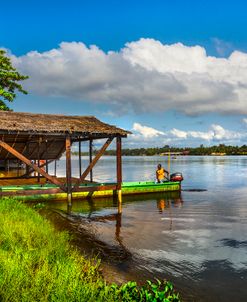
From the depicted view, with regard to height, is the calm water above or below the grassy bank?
below

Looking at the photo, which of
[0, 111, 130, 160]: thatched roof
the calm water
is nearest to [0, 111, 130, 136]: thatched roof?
[0, 111, 130, 160]: thatched roof

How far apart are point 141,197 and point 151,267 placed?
13.3m

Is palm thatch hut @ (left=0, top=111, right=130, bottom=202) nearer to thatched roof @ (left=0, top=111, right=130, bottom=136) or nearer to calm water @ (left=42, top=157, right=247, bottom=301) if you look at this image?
thatched roof @ (left=0, top=111, right=130, bottom=136)

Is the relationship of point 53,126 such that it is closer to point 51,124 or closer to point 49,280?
point 51,124

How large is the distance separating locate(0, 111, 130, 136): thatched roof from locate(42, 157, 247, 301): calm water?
3980 mm

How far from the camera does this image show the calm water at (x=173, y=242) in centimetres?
736

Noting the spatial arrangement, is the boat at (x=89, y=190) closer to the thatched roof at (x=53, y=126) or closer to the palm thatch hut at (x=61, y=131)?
the palm thatch hut at (x=61, y=131)

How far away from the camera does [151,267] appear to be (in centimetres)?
815

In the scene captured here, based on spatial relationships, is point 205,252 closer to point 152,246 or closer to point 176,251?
point 176,251

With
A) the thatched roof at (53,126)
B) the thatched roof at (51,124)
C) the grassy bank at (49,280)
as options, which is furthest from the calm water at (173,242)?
the thatched roof at (51,124)

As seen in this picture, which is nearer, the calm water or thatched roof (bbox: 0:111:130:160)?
the calm water

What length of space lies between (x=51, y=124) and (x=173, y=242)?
27.8 ft

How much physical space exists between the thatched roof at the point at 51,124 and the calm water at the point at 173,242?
398 cm

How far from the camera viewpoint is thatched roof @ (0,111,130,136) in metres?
14.9
